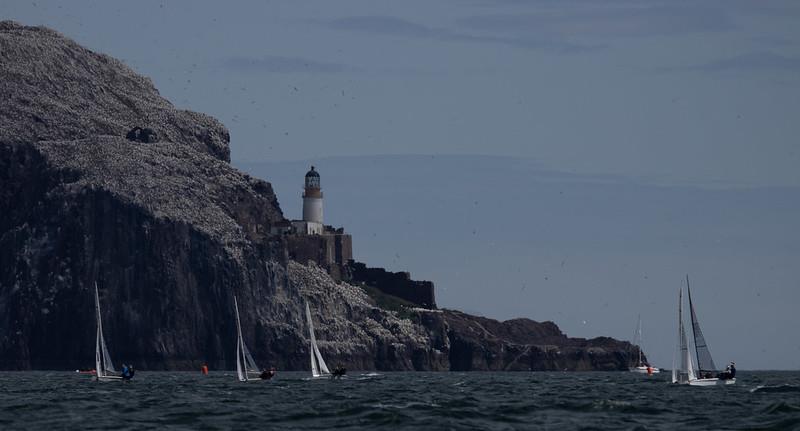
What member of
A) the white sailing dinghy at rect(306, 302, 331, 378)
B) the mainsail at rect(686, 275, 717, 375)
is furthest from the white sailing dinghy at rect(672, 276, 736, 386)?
the white sailing dinghy at rect(306, 302, 331, 378)

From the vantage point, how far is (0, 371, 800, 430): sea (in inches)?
3691

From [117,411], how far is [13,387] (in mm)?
39788

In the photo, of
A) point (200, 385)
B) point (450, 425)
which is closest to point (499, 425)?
point (450, 425)

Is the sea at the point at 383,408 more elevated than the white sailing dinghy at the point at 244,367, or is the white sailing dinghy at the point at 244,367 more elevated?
the white sailing dinghy at the point at 244,367

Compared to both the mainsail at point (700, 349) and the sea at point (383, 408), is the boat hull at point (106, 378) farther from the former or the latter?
the mainsail at point (700, 349)

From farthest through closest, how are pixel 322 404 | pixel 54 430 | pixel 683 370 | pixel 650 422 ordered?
pixel 683 370 → pixel 322 404 → pixel 650 422 → pixel 54 430

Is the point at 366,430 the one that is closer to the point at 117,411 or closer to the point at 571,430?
the point at 571,430

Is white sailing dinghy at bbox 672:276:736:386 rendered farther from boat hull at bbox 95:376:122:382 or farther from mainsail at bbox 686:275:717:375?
boat hull at bbox 95:376:122:382

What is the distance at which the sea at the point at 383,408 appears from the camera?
93750 mm

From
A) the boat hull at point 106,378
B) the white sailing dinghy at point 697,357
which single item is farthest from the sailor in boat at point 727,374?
the boat hull at point 106,378

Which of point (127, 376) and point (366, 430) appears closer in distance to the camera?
point (366, 430)

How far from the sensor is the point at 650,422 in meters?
96.4

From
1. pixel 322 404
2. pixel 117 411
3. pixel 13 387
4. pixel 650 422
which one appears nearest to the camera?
pixel 650 422

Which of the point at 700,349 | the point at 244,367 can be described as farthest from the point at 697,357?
the point at 244,367
